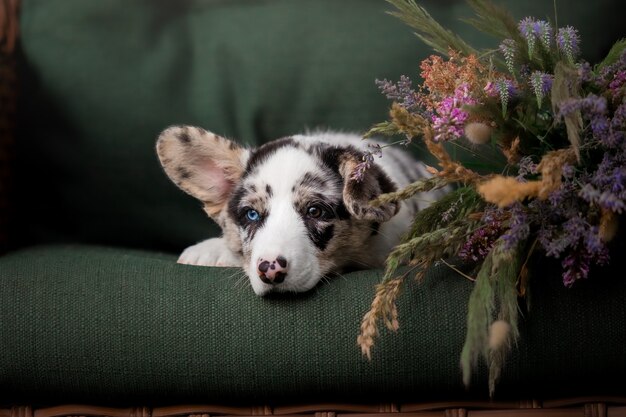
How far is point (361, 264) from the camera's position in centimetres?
171

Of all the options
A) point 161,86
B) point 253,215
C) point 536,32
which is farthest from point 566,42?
point 161,86

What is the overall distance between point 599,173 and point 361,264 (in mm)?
678

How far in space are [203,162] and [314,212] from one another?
34 centimetres

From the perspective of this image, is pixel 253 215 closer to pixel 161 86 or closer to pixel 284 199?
pixel 284 199

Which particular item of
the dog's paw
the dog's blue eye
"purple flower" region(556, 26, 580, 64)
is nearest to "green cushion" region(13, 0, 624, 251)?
the dog's paw

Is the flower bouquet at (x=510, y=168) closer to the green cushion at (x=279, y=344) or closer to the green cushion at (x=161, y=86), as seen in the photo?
the green cushion at (x=279, y=344)

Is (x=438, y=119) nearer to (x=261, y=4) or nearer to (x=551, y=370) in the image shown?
(x=551, y=370)

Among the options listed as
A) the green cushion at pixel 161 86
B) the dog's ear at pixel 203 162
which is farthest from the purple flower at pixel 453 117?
the green cushion at pixel 161 86

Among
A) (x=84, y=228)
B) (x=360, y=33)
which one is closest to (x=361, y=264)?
(x=360, y=33)

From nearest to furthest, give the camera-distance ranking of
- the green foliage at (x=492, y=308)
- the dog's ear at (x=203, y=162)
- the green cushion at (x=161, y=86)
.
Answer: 1. the green foliage at (x=492, y=308)
2. the dog's ear at (x=203, y=162)
3. the green cushion at (x=161, y=86)

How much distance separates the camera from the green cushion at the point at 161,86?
91.5 inches

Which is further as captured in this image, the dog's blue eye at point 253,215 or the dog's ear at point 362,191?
the dog's blue eye at point 253,215

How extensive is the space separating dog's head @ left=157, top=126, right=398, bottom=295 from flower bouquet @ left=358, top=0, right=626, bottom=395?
0.21 meters

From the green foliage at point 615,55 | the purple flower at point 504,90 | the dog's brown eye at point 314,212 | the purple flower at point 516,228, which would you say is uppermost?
the green foliage at point 615,55
